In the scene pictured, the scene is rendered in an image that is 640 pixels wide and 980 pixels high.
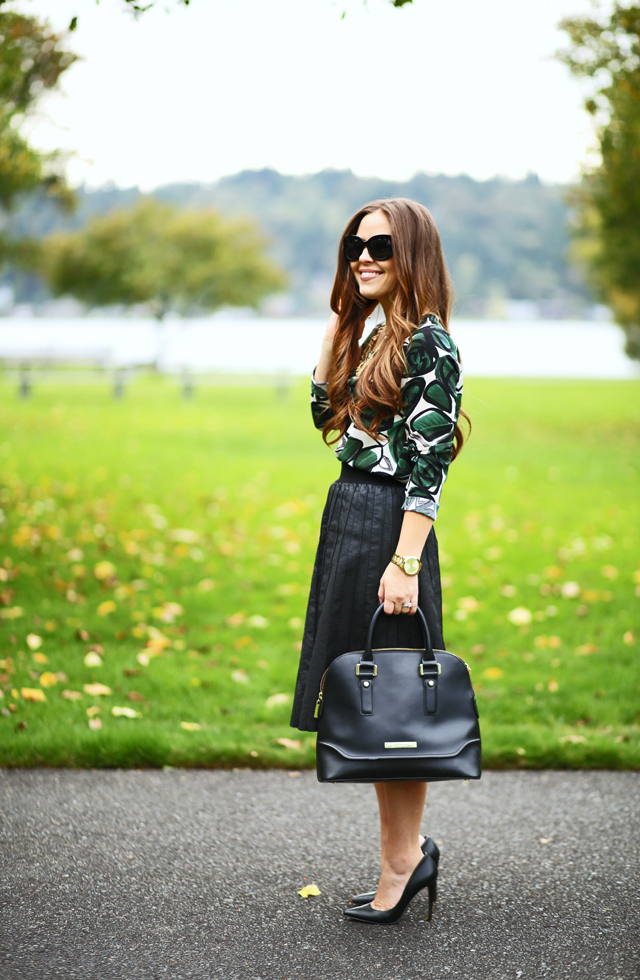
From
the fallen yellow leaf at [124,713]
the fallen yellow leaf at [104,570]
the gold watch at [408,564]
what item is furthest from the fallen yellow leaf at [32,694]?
the gold watch at [408,564]

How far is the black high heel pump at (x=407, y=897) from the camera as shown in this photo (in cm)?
270

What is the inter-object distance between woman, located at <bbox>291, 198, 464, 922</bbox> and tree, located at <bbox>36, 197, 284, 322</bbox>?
37.4 meters

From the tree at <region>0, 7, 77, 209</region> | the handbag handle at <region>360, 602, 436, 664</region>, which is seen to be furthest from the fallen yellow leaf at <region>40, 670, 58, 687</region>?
the tree at <region>0, 7, 77, 209</region>

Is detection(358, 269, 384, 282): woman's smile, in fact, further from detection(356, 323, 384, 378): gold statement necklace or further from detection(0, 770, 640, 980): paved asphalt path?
detection(0, 770, 640, 980): paved asphalt path

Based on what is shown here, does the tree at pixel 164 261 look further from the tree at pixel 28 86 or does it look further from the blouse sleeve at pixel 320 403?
the blouse sleeve at pixel 320 403

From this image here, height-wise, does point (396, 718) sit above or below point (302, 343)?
below

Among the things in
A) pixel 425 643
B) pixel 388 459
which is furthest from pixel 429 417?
pixel 425 643

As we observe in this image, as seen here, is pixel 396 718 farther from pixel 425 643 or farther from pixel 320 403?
pixel 320 403

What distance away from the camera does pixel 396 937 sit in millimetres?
2674

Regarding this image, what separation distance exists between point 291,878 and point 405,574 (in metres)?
1.20

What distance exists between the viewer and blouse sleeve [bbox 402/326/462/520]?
2449 millimetres

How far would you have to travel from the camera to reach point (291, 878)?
3.00 meters

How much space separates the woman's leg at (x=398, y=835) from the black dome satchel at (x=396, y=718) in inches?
11.5

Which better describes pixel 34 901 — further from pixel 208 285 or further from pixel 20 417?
pixel 208 285
